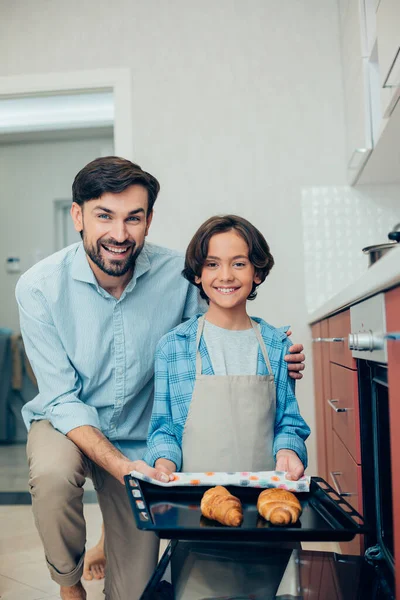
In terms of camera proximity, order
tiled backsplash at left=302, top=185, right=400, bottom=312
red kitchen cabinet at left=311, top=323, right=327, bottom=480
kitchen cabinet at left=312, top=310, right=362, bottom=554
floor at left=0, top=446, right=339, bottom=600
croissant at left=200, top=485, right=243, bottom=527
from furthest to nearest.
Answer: tiled backsplash at left=302, top=185, right=400, bottom=312 < red kitchen cabinet at left=311, top=323, right=327, bottom=480 < floor at left=0, top=446, right=339, bottom=600 < kitchen cabinet at left=312, top=310, right=362, bottom=554 < croissant at left=200, top=485, right=243, bottom=527

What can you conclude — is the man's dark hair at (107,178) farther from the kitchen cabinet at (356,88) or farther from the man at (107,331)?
the kitchen cabinet at (356,88)

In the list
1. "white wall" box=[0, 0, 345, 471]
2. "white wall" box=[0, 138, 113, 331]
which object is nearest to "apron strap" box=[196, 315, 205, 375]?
"white wall" box=[0, 0, 345, 471]

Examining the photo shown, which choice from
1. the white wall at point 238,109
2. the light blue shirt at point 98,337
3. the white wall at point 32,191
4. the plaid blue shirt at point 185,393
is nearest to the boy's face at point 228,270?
the plaid blue shirt at point 185,393

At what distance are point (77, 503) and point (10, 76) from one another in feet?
7.41

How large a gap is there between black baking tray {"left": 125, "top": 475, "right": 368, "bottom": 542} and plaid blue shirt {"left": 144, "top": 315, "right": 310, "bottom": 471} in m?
0.23

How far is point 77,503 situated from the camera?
1.48 m

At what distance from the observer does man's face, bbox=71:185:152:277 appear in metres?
1.64

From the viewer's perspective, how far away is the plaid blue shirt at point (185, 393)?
140 centimetres

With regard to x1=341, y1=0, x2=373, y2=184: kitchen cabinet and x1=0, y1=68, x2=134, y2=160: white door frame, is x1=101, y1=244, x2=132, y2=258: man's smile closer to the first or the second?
x1=341, y1=0, x2=373, y2=184: kitchen cabinet

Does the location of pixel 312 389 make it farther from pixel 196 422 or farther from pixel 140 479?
pixel 140 479

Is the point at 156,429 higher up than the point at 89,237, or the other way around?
the point at 89,237

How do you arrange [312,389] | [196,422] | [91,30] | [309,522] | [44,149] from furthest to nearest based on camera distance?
1. [44,149]
2. [91,30]
3. [312,389]
4. [196,422]
5. [309,522]

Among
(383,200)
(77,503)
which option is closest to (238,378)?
(77,503)

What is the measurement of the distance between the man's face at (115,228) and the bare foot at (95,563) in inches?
36.2
